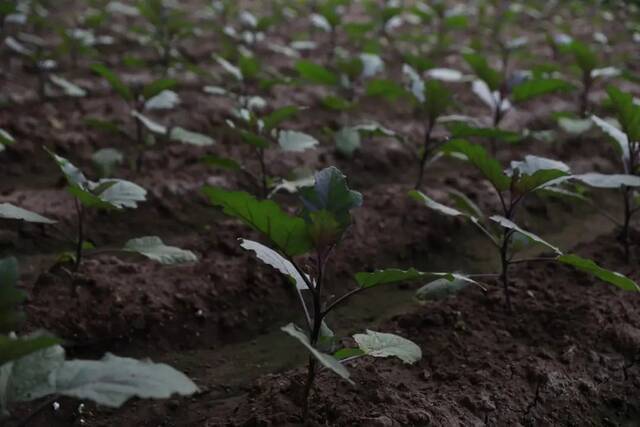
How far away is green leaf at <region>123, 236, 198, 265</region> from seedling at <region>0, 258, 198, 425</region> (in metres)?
0.71

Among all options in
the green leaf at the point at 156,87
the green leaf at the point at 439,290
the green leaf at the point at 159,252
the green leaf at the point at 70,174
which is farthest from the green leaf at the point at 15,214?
the green leaf at the point at 156,87

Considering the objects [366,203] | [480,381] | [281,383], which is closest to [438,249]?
[366,203]

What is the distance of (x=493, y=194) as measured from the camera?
3645mm

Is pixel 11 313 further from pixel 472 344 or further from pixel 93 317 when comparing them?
pixel 472 344

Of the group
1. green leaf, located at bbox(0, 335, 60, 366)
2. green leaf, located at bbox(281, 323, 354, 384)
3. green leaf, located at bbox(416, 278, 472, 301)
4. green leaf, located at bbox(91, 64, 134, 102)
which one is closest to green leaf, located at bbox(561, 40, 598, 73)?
green leaf, located at bbox(416, 278, 472, 301)

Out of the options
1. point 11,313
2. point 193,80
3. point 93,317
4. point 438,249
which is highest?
point 11,313

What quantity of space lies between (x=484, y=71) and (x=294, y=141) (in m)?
1.39

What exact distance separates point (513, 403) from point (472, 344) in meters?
0.29

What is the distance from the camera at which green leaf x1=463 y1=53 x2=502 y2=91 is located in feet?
11.8

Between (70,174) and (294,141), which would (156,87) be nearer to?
(294,141)

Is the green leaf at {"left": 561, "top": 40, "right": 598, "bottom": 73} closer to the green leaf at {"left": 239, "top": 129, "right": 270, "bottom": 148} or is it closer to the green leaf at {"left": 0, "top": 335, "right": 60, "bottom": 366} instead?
the green leaf at {"left": 239, "top": 129, "right": 270, "bottom": 148}

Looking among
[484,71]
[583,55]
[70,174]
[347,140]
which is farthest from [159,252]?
[583,55]

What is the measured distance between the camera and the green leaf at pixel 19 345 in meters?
1.27

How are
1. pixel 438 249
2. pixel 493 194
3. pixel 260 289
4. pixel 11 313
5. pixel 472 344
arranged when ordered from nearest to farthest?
pixel 11 313 < pixel 472 344 < pixel 260 289 < pixel 438 249 < pixel 493 194
